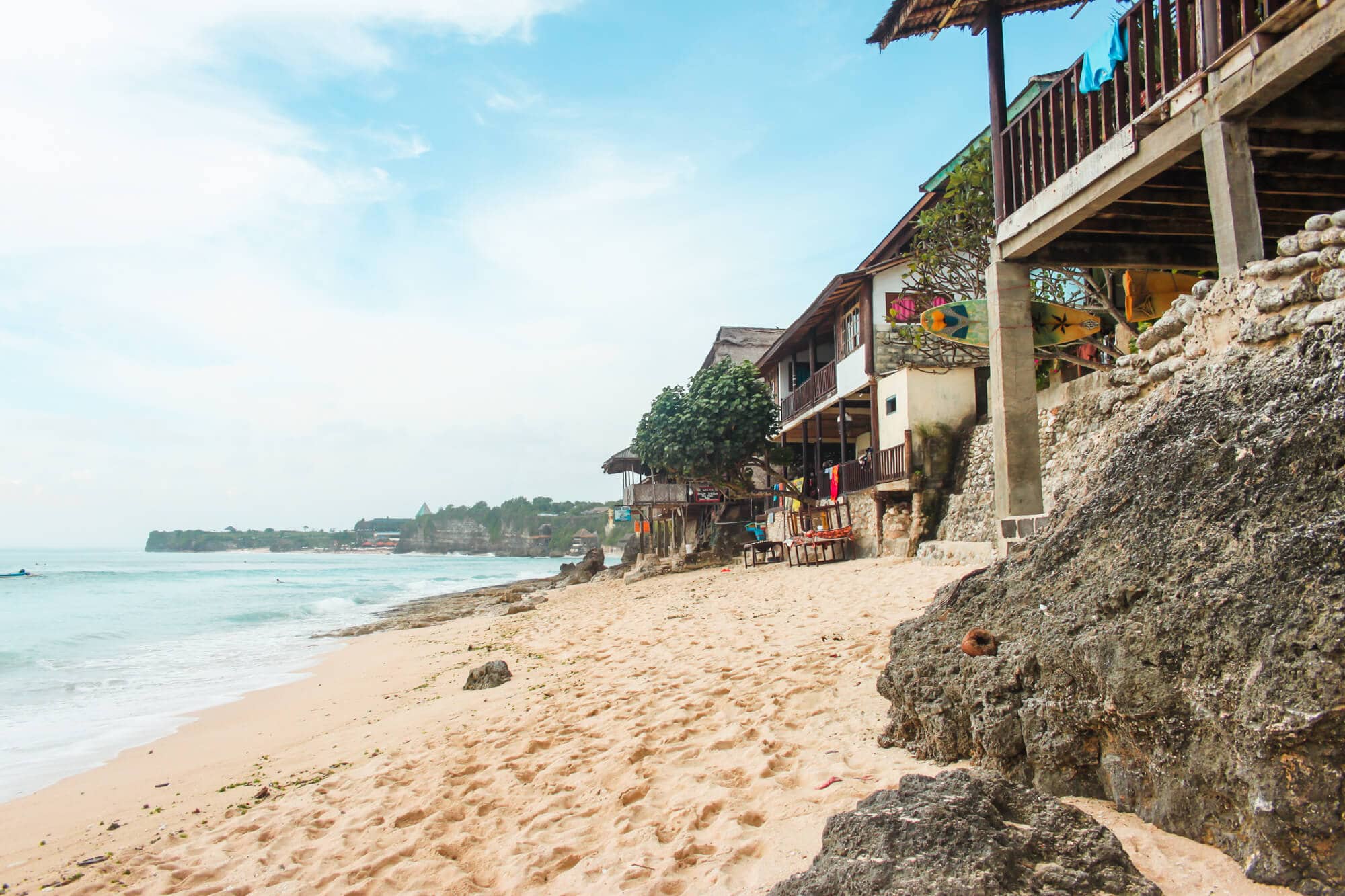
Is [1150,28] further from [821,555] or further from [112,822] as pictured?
[821,555]

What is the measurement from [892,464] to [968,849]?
50.7 feet

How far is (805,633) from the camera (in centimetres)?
731

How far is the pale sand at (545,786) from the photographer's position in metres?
3.27

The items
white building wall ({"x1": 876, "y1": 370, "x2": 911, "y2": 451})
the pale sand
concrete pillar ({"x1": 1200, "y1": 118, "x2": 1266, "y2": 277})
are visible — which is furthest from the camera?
white building wall ({"x1": 876, "y1": 370, "x2": 911, "y2": 451})

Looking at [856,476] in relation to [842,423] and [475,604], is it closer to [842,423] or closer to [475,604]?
[842,423]

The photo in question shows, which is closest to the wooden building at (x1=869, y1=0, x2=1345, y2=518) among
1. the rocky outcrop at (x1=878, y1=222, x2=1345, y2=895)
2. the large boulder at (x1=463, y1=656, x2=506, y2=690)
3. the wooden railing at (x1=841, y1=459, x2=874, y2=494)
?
the rocky outcrop at (x1=878, y1=222, x2=1345, y2=895)

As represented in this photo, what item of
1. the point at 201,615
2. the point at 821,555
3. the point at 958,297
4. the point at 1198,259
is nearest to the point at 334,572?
the point at 201,615

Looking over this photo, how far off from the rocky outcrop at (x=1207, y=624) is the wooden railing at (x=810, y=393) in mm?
17384

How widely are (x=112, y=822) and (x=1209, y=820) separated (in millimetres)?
6044

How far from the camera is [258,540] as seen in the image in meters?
142

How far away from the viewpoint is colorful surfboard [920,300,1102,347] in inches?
328

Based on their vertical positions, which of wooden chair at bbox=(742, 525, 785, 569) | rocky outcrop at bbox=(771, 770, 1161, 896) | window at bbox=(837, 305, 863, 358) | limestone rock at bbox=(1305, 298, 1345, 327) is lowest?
rocky outcrop at bbox=(771, 770, 1161, 896)

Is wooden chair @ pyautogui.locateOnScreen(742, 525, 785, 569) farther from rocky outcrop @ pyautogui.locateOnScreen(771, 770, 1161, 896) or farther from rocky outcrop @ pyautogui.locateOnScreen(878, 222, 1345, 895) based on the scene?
rocky outcrop @ pyautogui.locateOnScreen(771, 770, 1161, 896)

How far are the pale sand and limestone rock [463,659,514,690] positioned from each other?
16 centimetres
